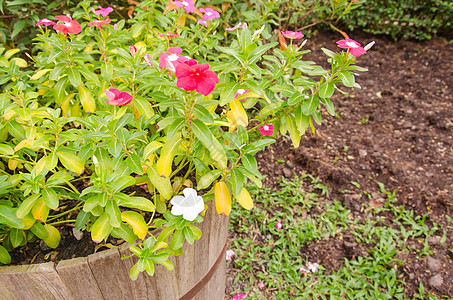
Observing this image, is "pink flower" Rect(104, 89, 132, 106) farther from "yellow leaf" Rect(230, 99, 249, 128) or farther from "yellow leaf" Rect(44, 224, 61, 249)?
"yellow leaf" Rect(44, 224, 61, 249)

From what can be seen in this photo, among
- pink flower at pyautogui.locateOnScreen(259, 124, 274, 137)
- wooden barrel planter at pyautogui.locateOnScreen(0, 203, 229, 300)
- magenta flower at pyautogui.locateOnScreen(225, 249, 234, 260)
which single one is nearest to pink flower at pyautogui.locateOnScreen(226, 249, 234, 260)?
magenta flower at pyautogui.locateOnScreen(225, 249, 234, 260)

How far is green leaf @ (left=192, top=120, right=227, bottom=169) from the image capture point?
35.4 inches

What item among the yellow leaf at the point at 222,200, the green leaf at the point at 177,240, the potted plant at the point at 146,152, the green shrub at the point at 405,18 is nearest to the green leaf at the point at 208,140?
the potted plant at the point at 146,152

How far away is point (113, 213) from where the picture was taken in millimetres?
894

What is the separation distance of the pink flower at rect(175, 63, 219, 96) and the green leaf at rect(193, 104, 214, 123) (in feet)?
0.37

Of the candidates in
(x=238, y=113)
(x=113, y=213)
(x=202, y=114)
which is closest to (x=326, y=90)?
(x=238, y=113)

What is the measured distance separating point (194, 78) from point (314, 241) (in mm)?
1960

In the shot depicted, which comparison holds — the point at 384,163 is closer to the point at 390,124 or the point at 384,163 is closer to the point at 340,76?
the point at 390,124

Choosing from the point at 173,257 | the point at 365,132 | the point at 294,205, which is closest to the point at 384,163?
the point at 365,132

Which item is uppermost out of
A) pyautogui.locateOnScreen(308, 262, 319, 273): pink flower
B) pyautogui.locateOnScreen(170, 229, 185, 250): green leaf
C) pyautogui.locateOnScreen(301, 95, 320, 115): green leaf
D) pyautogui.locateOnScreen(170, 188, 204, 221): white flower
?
pyautogui.locateOnScreen(301, 95, 320, 115): green leaf

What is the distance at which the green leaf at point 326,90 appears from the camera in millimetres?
1049

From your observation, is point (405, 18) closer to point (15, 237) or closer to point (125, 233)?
point (125, 233)

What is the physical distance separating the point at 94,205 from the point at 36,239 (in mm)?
473

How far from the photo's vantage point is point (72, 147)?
103cm
